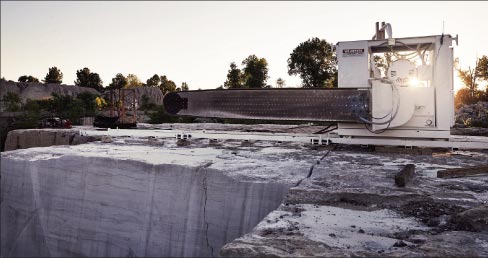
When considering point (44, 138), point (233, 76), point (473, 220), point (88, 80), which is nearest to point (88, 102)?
point (233, 76)

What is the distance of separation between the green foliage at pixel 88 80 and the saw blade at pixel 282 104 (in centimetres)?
5930

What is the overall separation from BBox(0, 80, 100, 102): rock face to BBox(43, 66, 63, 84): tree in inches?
271

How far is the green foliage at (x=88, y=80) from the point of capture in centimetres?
5994

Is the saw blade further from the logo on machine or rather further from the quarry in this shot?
the logo on machine

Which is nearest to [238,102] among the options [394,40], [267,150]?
[267,150]

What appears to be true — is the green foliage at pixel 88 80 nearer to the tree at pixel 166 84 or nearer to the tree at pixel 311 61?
the tree at pixel 166 84

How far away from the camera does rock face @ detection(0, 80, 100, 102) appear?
5106cm

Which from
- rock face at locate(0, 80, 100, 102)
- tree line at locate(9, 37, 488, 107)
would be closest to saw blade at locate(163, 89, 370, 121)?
tree line at locate(9, 37, 488, 107)

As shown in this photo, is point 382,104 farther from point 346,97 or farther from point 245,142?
point 245,142

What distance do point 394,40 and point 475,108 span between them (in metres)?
25.5

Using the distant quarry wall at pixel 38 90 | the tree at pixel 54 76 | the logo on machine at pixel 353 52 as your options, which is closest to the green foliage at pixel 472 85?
the logo on machine at pixel 353 52

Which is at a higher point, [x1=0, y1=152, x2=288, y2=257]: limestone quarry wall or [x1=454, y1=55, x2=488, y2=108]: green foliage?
A: [x1=454, y1=55, x2=488, y2=108]: green foliage

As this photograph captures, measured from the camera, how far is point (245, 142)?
6.97 meters

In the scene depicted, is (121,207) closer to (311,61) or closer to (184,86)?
(311,61)
